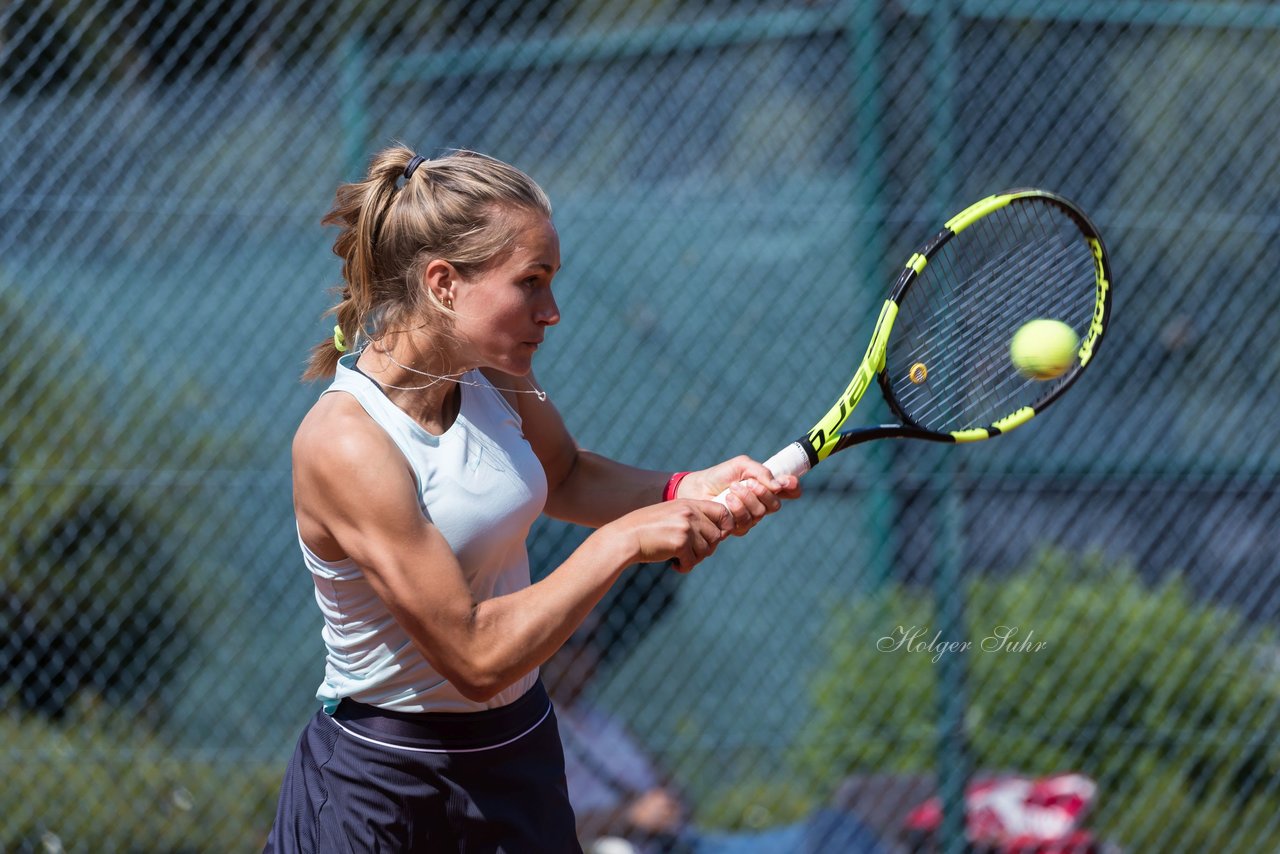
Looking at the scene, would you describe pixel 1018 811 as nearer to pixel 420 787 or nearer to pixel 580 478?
pixel 580 478

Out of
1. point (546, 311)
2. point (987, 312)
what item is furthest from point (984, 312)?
point (546, 311)

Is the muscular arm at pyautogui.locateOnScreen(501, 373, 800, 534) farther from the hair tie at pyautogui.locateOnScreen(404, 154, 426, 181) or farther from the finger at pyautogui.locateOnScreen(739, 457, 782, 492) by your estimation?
the hair tie at pyautogui.locateOnScreen(404, 154, 426, 181)

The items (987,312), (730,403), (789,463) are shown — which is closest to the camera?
(789,463)

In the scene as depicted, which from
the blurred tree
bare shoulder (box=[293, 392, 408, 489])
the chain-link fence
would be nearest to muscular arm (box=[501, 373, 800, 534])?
bare shoulder (box=[293, 392, 408, 489])

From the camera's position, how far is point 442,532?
1875 millimetres

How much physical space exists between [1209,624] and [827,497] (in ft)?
3.40

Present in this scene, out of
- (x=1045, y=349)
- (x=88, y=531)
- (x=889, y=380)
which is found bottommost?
(x=88, y=531)

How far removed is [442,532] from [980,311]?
1.49 m

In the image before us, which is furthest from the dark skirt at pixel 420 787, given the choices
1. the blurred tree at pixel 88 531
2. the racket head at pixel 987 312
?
the blurred tree at pixel 88 531

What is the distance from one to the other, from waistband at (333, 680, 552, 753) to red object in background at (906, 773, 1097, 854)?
6.40ft

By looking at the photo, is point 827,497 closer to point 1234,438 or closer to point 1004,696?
point 1004,696

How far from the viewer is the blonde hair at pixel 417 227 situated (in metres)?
1.93

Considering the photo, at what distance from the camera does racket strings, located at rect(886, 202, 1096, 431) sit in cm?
294

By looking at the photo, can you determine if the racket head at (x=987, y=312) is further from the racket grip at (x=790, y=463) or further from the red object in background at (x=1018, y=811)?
the red object in background at (x=1018, y=811)
